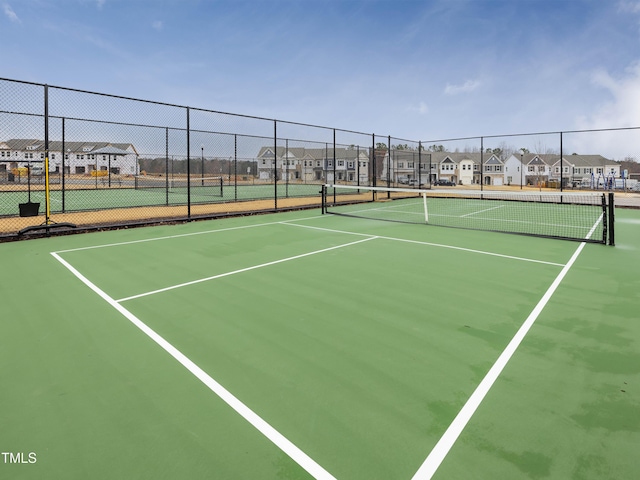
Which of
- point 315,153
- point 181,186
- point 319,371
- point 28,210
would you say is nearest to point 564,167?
point 315,153

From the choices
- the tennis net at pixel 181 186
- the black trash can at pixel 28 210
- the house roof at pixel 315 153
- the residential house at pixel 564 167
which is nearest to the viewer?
the black trash can at pixel 28 210

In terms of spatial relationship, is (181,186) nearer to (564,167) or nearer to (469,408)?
(469,408)

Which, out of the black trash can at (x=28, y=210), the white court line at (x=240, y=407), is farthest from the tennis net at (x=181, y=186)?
the white court line at (x=240, y=407)

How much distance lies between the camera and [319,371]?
292cm

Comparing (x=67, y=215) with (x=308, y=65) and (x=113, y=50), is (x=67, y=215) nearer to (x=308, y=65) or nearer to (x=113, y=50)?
(x=113, y=50)

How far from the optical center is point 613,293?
488 cm

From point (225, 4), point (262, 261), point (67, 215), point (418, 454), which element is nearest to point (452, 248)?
point (262, 261)

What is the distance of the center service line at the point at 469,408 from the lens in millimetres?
1929

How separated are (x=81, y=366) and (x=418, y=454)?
8.42ft

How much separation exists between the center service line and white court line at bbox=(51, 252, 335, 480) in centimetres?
50

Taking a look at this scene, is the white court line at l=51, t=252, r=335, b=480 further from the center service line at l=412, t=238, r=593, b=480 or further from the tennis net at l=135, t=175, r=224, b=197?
the tennis net at l=135, t=175, r=224, b=197

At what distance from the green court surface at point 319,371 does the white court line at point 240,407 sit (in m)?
0.01

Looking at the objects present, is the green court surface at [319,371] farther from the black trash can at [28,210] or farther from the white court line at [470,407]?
the black trash can at [28,210]

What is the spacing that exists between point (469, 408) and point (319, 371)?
107 centimetres
